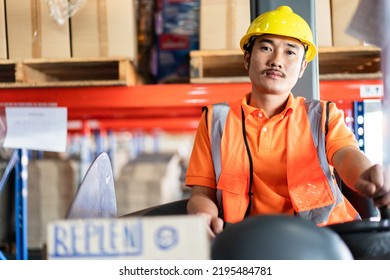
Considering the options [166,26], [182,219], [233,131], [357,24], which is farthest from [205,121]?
[166,26]

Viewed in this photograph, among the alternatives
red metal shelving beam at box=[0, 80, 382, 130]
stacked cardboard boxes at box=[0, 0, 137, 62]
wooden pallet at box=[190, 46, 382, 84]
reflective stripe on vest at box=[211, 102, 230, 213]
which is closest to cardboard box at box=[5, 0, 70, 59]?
stacked cardboard boxes at box=[0, 0, 137, 62]

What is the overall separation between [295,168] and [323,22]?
0.81 metres

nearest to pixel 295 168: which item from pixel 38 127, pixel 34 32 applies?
pixel 38 127

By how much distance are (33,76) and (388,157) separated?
55.5 inches

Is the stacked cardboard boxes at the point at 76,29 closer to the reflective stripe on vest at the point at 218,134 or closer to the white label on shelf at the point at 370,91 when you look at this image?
the reflective stripe on vest at the point at 218,134

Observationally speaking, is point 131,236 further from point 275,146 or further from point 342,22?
point 342,22

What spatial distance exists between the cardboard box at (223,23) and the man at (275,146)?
19.1 inches

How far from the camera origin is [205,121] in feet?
4.85

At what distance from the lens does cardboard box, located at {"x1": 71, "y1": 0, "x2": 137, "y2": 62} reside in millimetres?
1961

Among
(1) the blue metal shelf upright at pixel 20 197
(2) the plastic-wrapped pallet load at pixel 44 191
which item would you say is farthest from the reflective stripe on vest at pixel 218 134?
(2) the plastic-wrapped pallet load at pixel 44 191

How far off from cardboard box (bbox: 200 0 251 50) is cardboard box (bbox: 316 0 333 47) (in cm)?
27

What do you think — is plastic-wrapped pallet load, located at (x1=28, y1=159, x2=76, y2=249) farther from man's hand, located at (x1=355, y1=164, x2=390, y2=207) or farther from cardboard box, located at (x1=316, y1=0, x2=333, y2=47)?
man's hand, located at (x1=355, y1=164, x2=390, y2=207)

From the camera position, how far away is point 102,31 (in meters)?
1.96
